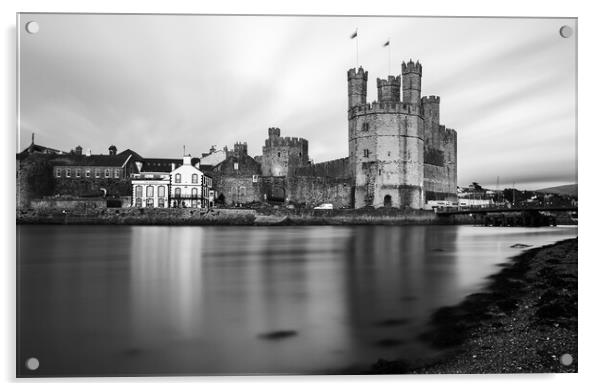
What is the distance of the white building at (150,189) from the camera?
13.7 feet

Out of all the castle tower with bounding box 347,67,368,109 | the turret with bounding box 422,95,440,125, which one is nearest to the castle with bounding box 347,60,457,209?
the turret with bounding box 422,95,440,125

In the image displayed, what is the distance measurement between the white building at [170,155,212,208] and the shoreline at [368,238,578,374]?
2.91 metres

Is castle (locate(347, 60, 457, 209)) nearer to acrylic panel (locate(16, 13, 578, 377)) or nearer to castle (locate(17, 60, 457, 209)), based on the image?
castle (locate(17, 60, 457, 209))

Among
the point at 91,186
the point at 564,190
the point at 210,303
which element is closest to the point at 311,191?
the point at 91,186

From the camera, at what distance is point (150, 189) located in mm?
4629

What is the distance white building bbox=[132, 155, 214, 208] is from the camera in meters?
4.21

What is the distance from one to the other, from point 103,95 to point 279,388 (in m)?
2.93

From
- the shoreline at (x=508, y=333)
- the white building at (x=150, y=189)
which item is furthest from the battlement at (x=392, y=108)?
the shoreline at (x=508, y=333)

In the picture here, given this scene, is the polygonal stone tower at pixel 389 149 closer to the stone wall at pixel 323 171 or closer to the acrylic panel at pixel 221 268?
the stone wall at pixel 323 171

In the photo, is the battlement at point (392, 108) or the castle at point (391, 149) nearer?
the castle at point (391, 149)

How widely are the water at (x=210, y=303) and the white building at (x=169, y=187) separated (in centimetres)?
45

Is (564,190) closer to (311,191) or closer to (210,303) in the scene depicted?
(210,303)

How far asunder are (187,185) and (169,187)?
226 millimetres

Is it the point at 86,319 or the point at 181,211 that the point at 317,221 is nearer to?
the point at 181,211
